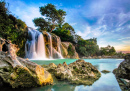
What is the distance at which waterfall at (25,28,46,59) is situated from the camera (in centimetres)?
1318

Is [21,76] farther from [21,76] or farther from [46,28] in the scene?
[46,28]

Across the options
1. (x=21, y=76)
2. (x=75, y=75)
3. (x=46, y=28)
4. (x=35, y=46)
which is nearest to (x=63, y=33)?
(x=46, y=28)

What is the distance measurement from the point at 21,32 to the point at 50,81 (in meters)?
13.8

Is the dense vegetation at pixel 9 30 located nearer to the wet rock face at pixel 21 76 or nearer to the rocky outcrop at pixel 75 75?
the wet rock face at pixel 21 76

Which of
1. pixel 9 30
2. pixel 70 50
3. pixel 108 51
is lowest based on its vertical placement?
pixel 108 51

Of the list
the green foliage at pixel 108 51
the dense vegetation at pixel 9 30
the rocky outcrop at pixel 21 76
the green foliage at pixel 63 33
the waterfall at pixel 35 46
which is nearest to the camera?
the rocky outcrop at pixel 21 76

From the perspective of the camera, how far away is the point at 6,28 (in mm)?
10406

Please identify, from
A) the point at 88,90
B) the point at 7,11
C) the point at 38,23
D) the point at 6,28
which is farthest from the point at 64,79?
the point at 38,23

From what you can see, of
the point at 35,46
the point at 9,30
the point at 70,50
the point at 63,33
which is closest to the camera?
the point at 9,30

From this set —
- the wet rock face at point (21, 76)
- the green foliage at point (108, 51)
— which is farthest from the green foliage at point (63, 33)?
the wet rock face at point (21, 76)

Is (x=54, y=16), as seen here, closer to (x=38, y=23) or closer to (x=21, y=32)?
(x=38, y=23)

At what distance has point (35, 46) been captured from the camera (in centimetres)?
1393

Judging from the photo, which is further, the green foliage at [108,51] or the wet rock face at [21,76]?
the green foliage at [108,51]

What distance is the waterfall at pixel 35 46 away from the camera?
13.2m
